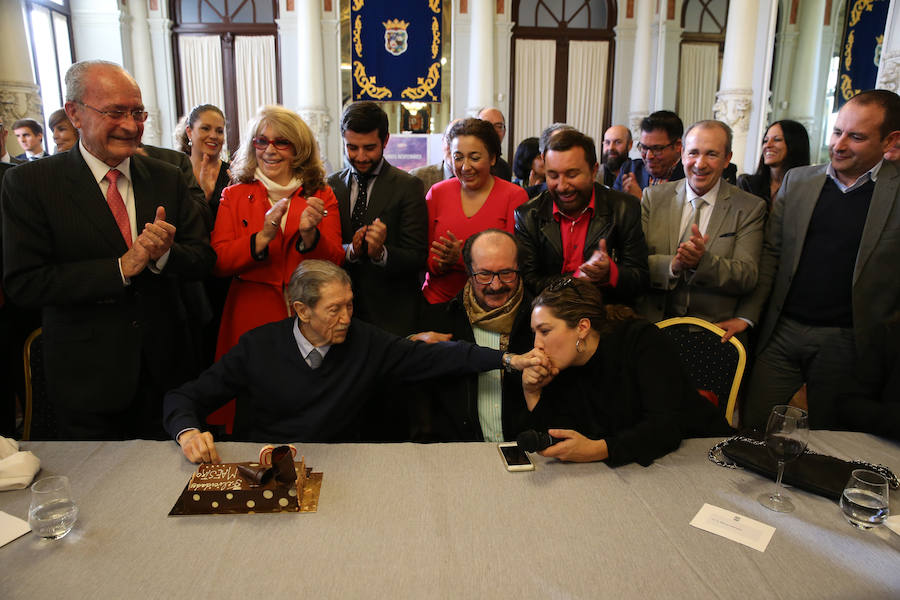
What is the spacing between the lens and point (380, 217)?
2625mm

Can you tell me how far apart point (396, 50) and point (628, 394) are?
859cm

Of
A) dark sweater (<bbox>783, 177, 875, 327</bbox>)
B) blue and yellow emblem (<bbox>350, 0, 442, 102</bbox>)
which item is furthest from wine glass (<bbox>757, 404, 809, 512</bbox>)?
blue and yellow emblem (<bbox>350, 0, 442, 102</bbox>)

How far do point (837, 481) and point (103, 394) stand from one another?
2.13m

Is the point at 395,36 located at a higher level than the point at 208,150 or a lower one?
higher

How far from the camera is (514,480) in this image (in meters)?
1.45

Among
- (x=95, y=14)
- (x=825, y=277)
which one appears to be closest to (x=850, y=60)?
(x=825, y=277)

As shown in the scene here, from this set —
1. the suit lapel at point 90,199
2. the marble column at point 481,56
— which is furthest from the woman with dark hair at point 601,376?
the marble column at point 481,56

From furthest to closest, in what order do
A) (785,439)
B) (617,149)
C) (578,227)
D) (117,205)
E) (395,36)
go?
1. (395,36)
2. (617,149)
3. (578,227)
4. (117,205)
5. (785,439)

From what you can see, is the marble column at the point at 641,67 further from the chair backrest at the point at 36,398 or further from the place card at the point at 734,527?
the chair backrest at the point at 36,398

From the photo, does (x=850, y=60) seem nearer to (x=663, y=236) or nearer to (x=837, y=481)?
(x=663, y=236)

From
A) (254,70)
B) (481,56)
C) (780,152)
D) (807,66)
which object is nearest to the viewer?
(780,152)

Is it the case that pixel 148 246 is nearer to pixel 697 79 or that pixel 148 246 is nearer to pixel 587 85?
pixel 587 85

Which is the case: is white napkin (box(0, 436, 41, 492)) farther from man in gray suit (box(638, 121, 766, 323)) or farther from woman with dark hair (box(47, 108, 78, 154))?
woman with dark hair (box(47, 108, 78, 154))

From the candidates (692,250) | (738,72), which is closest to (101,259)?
(692,250)
